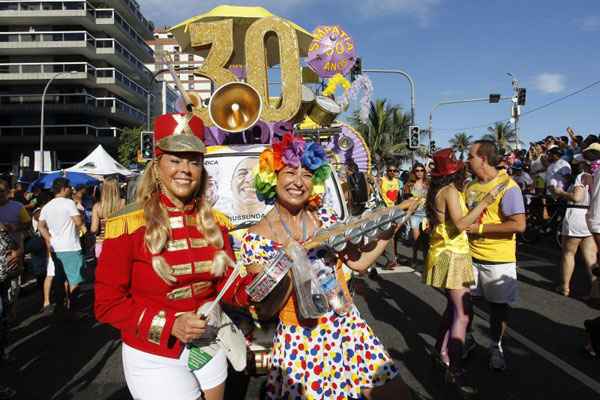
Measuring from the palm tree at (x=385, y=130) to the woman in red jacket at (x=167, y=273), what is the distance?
109 feet

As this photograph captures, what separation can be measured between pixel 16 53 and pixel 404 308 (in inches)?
2005

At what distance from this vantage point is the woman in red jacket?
1.95 meters

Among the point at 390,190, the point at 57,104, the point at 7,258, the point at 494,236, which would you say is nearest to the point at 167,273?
the point at 7,258

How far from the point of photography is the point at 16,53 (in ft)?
146

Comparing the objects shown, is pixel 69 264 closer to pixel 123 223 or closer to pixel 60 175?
pixel 123 223

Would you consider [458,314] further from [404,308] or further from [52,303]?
[52,303]

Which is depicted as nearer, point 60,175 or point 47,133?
point 60,175

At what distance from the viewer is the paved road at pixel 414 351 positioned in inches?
154

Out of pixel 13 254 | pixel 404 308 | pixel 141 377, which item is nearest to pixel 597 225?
pixel 404 308

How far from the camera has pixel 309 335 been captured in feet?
7.55

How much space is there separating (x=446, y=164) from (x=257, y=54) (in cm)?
341

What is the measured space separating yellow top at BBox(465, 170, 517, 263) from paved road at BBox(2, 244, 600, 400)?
1054mm

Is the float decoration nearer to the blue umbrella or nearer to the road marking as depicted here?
the road marking

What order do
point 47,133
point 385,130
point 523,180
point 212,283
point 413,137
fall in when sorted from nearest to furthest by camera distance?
point 212,283, point 523,180, point 413,137, point 385,130, point 47,133
